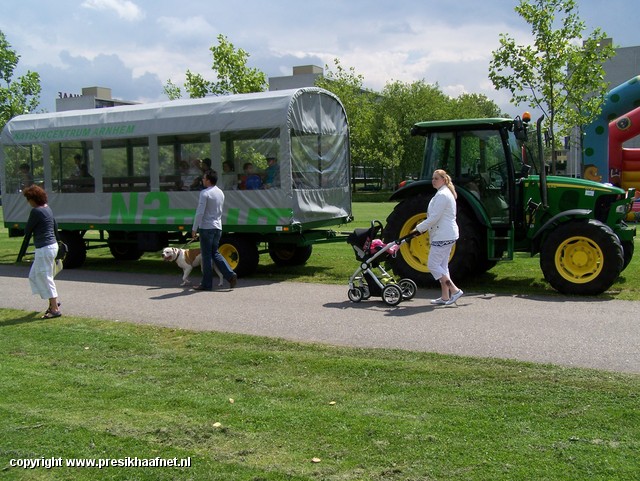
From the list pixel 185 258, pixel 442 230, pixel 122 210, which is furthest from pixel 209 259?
pixel 442 230

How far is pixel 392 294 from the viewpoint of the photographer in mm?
9133

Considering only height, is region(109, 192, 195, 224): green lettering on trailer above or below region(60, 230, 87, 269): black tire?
above

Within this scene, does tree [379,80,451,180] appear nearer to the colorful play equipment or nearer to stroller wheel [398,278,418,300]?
the colorful play equipment

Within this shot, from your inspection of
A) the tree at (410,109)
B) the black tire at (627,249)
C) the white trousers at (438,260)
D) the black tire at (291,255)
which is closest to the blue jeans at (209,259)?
the black tire at (291,255)

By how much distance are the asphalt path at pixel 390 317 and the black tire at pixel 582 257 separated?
0.27 meters

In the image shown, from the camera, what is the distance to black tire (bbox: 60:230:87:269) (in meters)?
14.6

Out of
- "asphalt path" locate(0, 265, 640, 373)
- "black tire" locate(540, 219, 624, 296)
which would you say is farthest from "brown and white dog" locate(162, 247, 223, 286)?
"black tire" locate(540, 219, 624, 296)

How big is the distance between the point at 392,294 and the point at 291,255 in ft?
15.6

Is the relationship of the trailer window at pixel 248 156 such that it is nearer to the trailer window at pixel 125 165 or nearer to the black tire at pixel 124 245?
the trailer window at pixel 125 165

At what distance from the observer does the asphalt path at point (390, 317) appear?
6691 mm

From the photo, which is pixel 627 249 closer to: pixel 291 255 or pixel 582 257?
pixel 582 257

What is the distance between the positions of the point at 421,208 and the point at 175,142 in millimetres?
5129

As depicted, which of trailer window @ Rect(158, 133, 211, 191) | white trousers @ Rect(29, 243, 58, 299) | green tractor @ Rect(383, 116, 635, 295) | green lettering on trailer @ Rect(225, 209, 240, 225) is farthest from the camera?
trailer window @ Rect(158, 133, 211, 191)

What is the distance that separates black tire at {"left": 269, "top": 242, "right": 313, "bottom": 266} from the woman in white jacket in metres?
4.80
